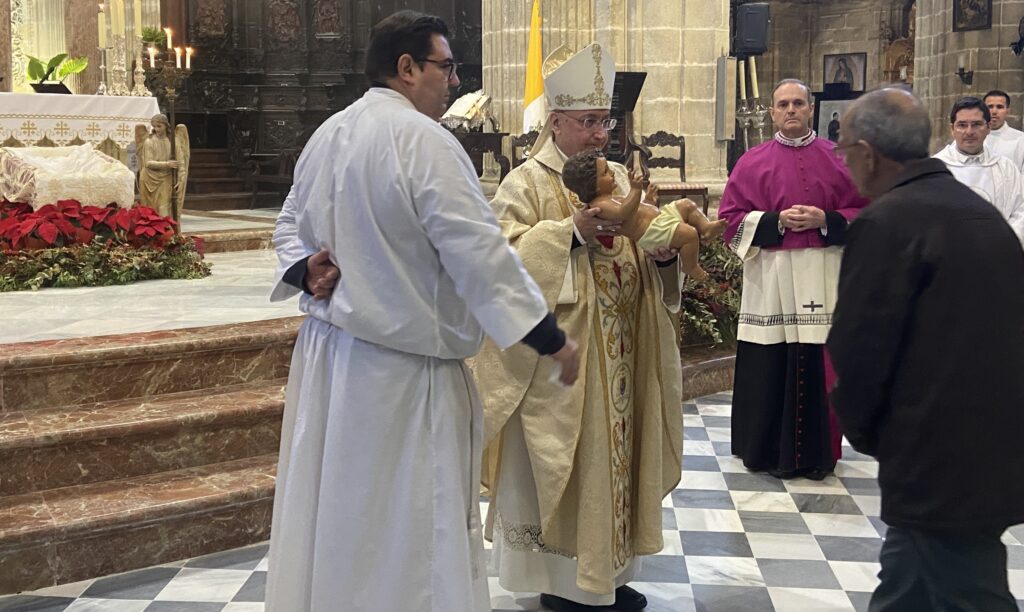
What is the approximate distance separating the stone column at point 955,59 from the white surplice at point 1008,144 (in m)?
6.36

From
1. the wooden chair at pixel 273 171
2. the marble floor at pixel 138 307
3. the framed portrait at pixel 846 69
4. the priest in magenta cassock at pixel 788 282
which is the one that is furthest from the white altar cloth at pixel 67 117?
the framed portrait at pixel 846 69

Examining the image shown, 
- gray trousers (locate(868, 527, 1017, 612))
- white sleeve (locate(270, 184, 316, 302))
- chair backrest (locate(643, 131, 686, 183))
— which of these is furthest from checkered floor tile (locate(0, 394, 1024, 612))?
chair backrest (locate(643, 131, 686, 183))

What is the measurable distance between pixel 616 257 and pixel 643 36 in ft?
19.1

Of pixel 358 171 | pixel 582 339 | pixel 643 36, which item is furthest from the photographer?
pixel 643 36

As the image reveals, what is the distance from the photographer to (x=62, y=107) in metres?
7.87

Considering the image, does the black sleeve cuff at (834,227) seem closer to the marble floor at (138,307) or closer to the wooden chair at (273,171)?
the marble floor at (138,307)

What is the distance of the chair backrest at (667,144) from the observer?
8.85 metres

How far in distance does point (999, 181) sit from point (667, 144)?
133 inches

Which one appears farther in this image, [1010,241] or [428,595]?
[428,595]

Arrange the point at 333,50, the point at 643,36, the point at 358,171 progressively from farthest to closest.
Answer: the point at 333,50, the point at 643,36, the point at 358,171

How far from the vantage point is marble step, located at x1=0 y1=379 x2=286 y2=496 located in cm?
415

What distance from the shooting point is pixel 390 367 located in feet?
8.38

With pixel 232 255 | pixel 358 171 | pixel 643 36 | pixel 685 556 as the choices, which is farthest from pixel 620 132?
pixel 358 171

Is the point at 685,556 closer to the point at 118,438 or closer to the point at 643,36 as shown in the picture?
the point at 118,438
